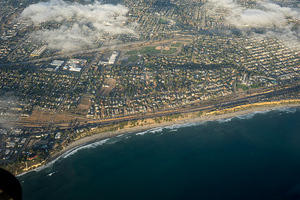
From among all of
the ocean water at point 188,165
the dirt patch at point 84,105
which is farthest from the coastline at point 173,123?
the dirt patch at point 84,105

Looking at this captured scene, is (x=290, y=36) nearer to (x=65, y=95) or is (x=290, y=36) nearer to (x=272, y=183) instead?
(x=272, y=183)

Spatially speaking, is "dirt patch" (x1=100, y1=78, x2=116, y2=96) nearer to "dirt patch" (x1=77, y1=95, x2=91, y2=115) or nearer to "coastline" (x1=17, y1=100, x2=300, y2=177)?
"dirt patch" (x1=77, y1=95, x2=91, y2=115)

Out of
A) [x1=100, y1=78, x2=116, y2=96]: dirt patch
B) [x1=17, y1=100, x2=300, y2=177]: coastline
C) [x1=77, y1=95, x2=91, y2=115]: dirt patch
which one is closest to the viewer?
[x1=17, y1=100, x2=300, y2=177]: coastline

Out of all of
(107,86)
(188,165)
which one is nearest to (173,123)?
(188,165)

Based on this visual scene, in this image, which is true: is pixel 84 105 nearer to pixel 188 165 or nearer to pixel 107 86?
pixel 107 86

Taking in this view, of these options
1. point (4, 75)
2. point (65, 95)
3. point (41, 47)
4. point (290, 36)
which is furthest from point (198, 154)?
point (290, 36)

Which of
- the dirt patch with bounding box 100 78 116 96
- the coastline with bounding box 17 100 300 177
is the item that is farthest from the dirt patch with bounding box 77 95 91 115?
the coastline with bounding box 17 100 300 177
